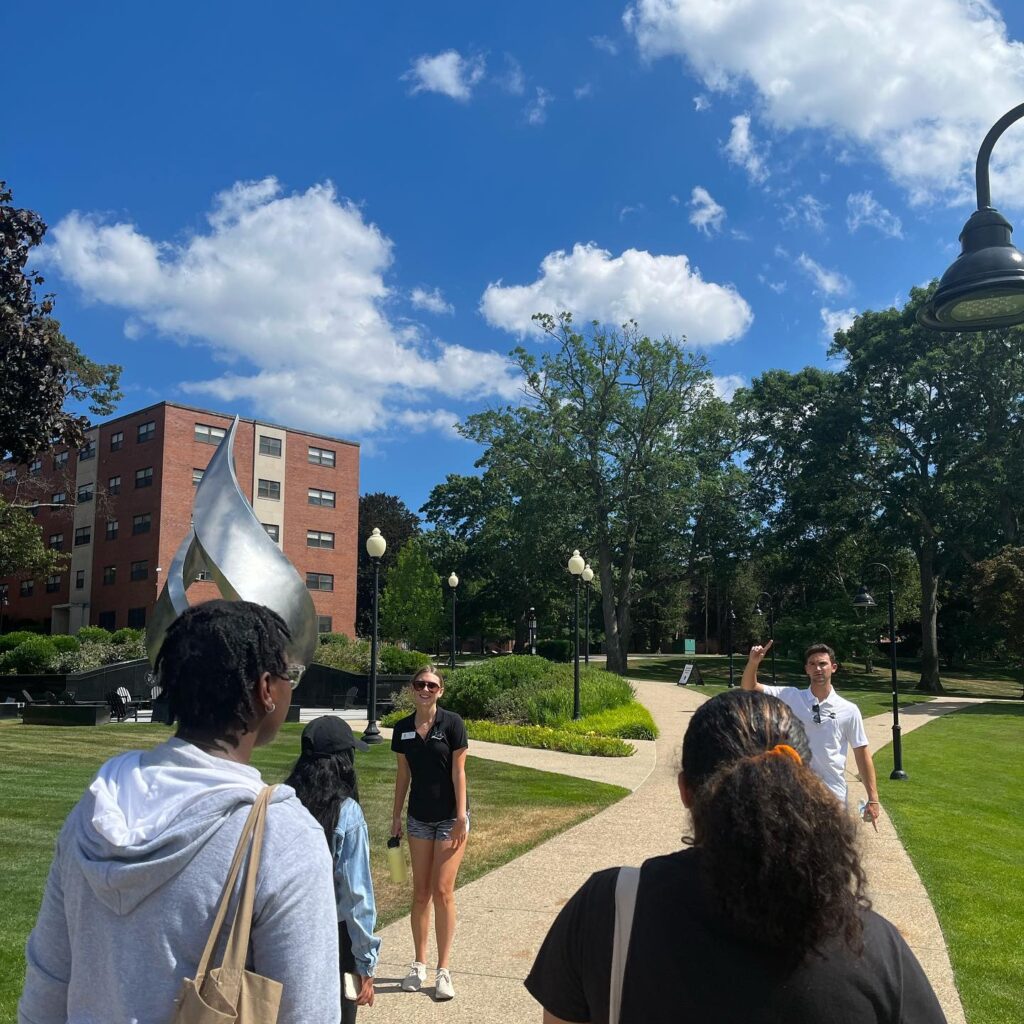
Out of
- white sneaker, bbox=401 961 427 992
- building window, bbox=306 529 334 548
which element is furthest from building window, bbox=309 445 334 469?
white sneaker, bbox=401 961 427 992

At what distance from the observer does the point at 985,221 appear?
523 cm

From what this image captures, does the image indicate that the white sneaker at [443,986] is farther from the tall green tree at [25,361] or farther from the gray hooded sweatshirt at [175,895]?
the tall green tree at [25,361]

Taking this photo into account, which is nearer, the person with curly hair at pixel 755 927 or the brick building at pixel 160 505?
the person with curly hair at pixel 755 927

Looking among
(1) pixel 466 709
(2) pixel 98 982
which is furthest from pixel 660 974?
(1) pixel 466 709

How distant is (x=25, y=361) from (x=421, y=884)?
11.4 meters

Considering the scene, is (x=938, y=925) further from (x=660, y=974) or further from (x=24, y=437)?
(x=24, y=437)

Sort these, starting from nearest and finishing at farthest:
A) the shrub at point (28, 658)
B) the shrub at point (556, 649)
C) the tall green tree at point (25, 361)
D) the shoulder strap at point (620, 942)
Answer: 1. the shoulder strap at point (620, 942)
2. the tall green tree at point (25, 361)
3. the shrub at point (28, 658)
4. the shrub at point (556, 649)

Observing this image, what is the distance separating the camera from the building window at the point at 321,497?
49.9 m

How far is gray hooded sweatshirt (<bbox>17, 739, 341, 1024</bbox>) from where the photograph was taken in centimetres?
160

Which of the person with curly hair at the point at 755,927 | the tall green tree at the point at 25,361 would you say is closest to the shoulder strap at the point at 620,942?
the person with curly hair at the point at 755,927

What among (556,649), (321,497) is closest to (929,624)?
(556,649)

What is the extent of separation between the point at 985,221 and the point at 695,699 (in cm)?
2609

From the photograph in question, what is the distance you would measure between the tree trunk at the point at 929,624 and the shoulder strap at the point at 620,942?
43767mm

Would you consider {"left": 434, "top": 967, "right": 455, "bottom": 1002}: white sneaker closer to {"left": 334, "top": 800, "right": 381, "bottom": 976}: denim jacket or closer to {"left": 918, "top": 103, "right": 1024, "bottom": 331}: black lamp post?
{"left": 334, "top": 800, "right": 381, "bottom": 976}: denim jacket
